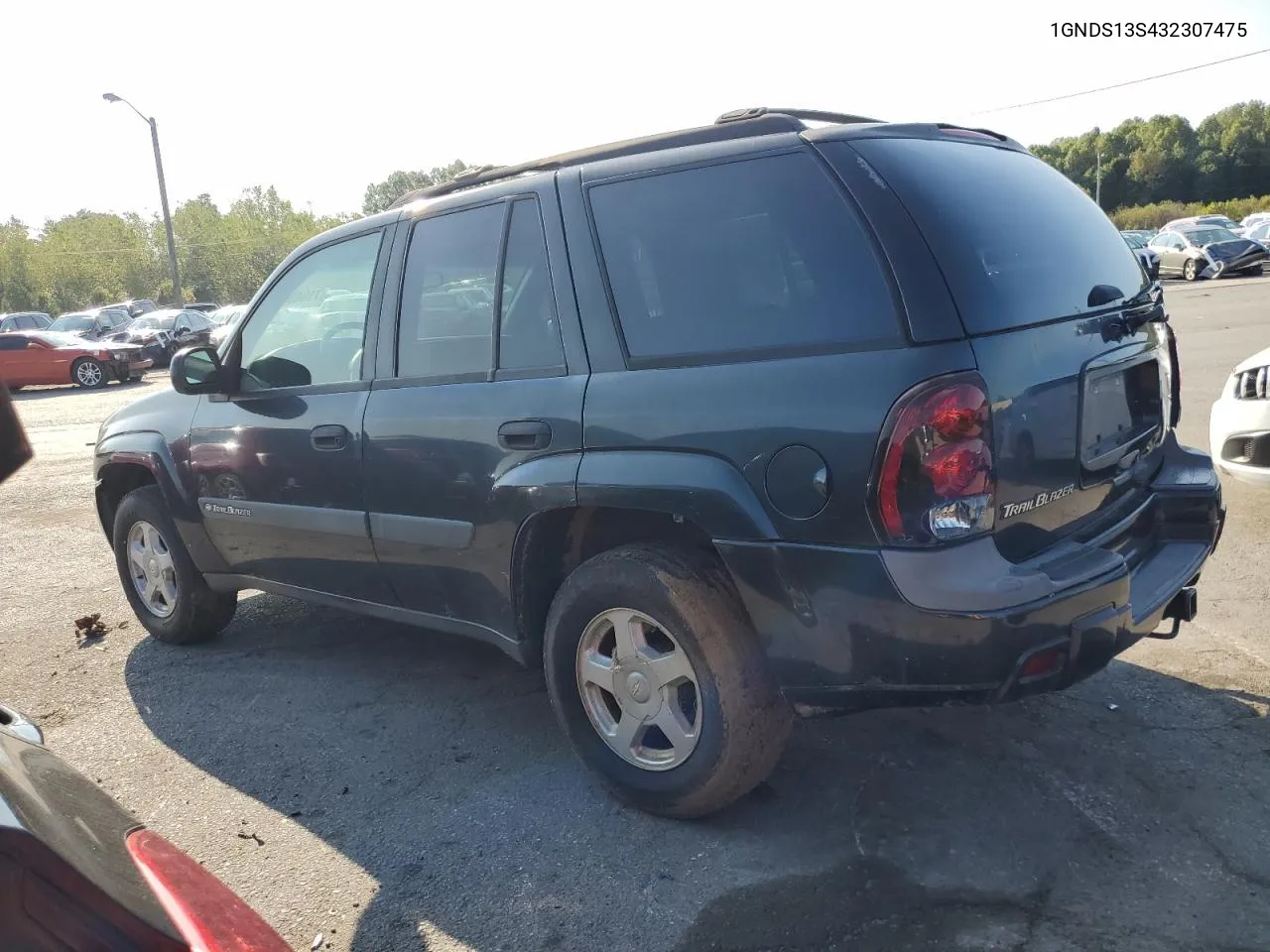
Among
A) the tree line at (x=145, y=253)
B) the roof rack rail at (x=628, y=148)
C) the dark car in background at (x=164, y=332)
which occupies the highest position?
the tree line at (x=145, y=253)

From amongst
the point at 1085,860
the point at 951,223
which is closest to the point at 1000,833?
the point at 1085,860

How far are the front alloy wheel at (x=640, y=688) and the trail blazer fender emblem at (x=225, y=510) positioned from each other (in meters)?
1.94

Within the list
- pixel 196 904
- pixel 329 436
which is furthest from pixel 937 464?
pixel 329 436

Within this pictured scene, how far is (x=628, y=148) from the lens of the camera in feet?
11.2

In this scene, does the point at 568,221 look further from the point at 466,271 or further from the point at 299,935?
the point at 299,935

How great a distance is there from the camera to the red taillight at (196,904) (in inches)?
54.5

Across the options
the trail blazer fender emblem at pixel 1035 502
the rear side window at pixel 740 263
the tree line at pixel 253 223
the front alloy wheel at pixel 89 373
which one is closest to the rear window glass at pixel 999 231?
the rear side window at pixel 740 263

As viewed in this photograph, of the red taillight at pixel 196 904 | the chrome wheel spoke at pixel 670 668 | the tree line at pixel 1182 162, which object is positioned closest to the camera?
the red taillight at pixel 196 904

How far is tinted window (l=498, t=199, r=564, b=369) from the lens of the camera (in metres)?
3.33

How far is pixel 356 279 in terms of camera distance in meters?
4.06

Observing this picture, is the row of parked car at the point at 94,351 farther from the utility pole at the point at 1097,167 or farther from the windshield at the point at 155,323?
the utility pole at the point at 1097,167

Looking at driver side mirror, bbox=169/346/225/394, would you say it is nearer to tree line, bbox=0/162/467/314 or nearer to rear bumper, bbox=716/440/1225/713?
rear bumper, bbox=716/440/1225/713

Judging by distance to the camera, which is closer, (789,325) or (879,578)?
(879,578)

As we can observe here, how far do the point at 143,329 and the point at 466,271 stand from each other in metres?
26.1
